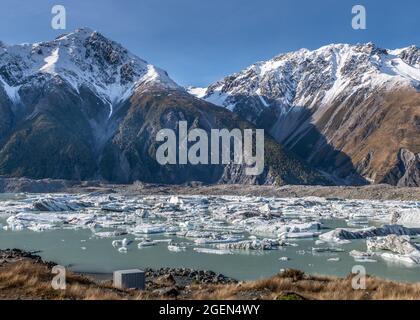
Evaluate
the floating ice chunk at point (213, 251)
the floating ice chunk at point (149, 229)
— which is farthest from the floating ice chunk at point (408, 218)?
the floating ice chunk at point (213, 251)

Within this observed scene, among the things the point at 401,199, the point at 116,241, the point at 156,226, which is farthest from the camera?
the point at 401,199

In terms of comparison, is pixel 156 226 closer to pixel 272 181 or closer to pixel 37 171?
pixel 272 181

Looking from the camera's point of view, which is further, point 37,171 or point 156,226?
point 37,171

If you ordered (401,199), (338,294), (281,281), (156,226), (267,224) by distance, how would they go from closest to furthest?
(338,294)
(281,281)
(156,226)
(267,224)
(401,199)

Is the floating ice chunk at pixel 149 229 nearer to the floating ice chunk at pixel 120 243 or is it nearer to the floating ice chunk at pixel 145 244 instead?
the floating ice chunk at pixel 145 244

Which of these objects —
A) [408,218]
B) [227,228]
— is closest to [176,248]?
[227,228]

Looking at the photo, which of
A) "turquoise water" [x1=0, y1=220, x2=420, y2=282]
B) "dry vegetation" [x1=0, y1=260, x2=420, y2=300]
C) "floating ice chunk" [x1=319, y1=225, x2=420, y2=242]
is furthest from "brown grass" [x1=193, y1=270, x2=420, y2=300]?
"floating ice chunk" [x1=319, y1=225, x2=420, y2=242]

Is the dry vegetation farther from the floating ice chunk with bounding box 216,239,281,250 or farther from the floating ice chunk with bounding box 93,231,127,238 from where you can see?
the floating ice chunk with bounding box 93,231,127,238

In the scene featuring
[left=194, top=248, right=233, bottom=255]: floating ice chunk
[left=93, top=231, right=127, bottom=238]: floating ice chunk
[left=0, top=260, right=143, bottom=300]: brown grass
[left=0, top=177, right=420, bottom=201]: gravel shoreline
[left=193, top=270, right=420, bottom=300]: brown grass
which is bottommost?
[left=0, top=177, right=420, bottom=201]: gravel shoreline
